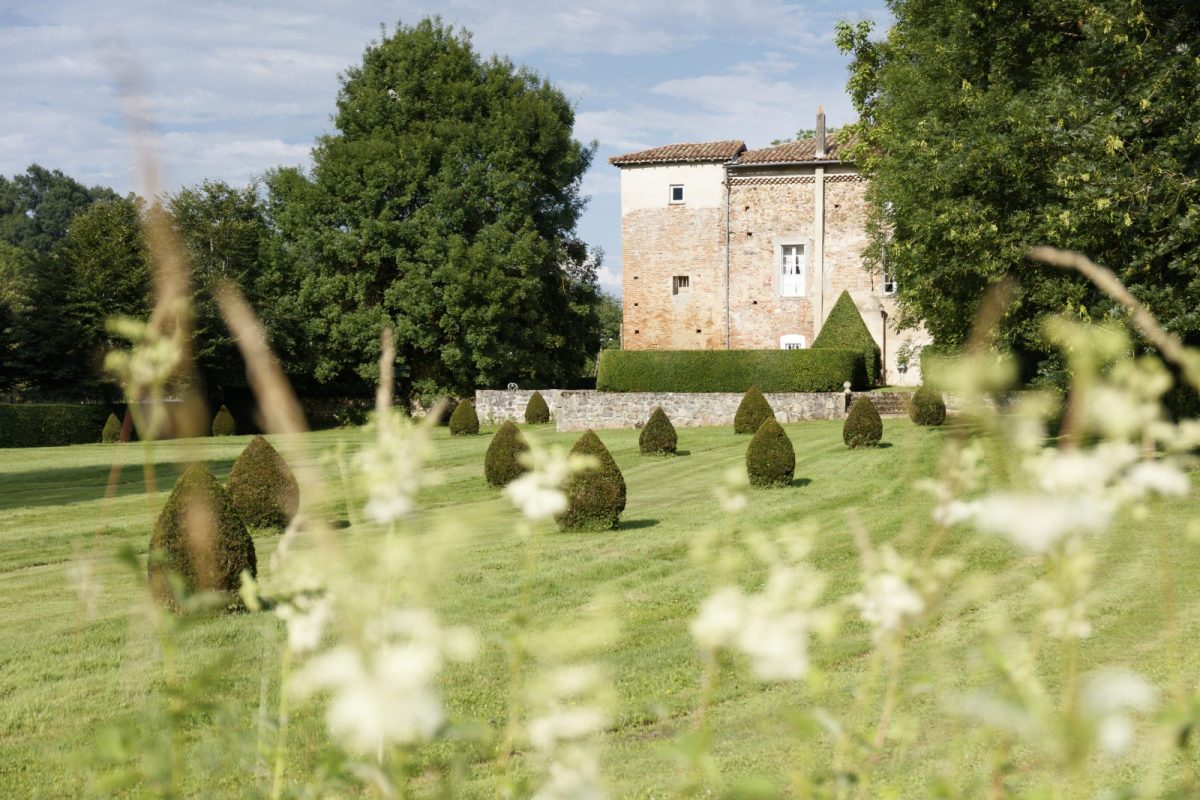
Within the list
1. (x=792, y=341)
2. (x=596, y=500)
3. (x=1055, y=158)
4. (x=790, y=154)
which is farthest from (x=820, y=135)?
(x=596, y=500)

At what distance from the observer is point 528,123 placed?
37.5 meters

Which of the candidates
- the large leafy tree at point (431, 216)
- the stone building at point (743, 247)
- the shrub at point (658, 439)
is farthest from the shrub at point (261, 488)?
the stone building at point (743, 247)

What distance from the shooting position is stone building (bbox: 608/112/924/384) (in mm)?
35500

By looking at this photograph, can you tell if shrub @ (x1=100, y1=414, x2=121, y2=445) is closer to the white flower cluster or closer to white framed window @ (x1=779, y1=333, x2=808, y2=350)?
white framed window @ (x1=779, y1=333, x2=808, y2=350)

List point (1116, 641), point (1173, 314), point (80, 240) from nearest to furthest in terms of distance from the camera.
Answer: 1. point (1116, 641)
2. point (1173, 314)
3. point (80, 240)

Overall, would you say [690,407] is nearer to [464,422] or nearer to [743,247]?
[464,422]

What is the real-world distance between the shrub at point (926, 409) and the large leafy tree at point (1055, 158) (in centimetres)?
652

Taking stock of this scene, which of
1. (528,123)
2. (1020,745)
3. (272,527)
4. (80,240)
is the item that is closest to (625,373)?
(528,123)

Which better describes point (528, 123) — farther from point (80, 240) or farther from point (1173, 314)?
point (1173, 314)

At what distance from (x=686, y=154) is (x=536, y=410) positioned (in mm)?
11444

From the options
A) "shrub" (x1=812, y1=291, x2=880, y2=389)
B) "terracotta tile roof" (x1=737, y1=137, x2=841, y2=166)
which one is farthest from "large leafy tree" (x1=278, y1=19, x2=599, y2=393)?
"shrub" (x1=812, y1=291, x2=880, y2=389)

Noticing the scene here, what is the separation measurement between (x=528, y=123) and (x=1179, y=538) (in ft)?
98.3

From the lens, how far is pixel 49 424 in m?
34.8

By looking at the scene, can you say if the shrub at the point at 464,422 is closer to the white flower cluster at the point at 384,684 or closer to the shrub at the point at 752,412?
the shrub at the point at 752,412
